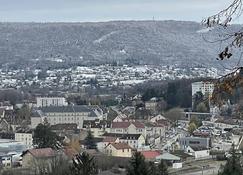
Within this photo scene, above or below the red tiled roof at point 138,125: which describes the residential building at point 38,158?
above

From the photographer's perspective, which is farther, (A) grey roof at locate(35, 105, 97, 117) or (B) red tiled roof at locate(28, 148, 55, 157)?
(A) grey roof at locate(35, 105, 97, 117)

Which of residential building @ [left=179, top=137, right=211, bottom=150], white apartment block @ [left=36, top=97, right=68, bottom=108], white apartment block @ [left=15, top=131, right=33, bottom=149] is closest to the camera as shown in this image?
residential building @ [left=179, top=137, right=211, bottom=150]

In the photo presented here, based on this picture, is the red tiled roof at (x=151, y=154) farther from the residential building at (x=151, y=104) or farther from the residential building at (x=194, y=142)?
the residential building at (x=151, y=104)

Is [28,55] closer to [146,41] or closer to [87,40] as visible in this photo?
[87,40]

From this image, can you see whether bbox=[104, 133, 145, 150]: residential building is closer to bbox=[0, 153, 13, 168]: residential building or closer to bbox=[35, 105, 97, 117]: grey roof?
bbox=[0, 153, 13, 168]: residential building

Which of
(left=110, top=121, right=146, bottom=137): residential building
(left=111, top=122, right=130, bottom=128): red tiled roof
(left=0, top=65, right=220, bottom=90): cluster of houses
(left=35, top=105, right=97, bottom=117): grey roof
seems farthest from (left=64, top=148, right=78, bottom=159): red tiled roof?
(left=0, top=65, right=220, bottom=90): cluster of houses

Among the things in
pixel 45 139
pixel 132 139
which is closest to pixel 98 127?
pixel 132 139

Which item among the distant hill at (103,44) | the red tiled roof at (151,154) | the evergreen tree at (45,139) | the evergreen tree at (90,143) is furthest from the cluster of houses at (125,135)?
the distant hill at (103,44)
